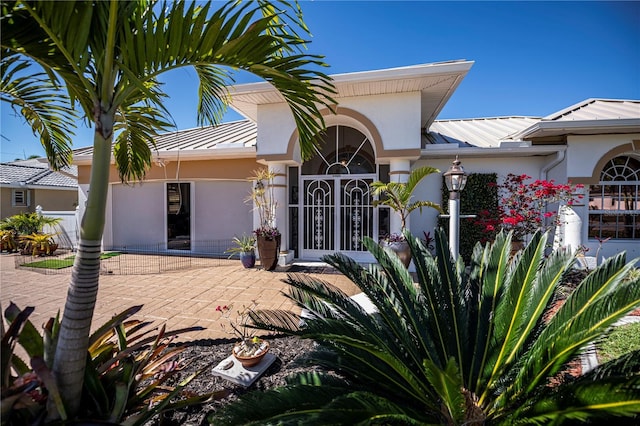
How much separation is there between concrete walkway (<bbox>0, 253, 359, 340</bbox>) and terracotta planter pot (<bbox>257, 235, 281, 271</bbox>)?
0.87 feet

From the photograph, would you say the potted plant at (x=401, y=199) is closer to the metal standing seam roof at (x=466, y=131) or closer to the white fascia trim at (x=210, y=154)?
the metal standing seam roof at (x=466, y=131)

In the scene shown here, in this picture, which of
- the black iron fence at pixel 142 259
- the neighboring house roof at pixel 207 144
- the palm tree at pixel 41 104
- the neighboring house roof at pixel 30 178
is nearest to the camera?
the palm tree at pixel 41 104

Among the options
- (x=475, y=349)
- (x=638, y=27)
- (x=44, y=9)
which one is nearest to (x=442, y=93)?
(x=638, y=27)

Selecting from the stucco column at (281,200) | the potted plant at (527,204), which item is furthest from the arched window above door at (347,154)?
the potted plant at (527,204)

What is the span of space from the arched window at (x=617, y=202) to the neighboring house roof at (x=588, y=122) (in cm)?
121

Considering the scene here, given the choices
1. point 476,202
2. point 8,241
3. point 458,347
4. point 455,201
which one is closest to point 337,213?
point 476,202

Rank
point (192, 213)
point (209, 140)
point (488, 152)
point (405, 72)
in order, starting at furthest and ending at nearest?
1. point (209, 140)
2. point (192, 213)
3. point (488, 152)
4. point (405, 72)

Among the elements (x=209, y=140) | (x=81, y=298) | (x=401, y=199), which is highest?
(x=209, y=140)

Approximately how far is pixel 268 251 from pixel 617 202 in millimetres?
10668

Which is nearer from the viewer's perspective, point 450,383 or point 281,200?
point 450,383

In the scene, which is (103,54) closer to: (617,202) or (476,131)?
(617,202)

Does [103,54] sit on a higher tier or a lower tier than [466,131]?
lower

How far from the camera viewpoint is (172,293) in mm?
6547

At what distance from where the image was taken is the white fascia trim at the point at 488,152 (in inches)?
338
